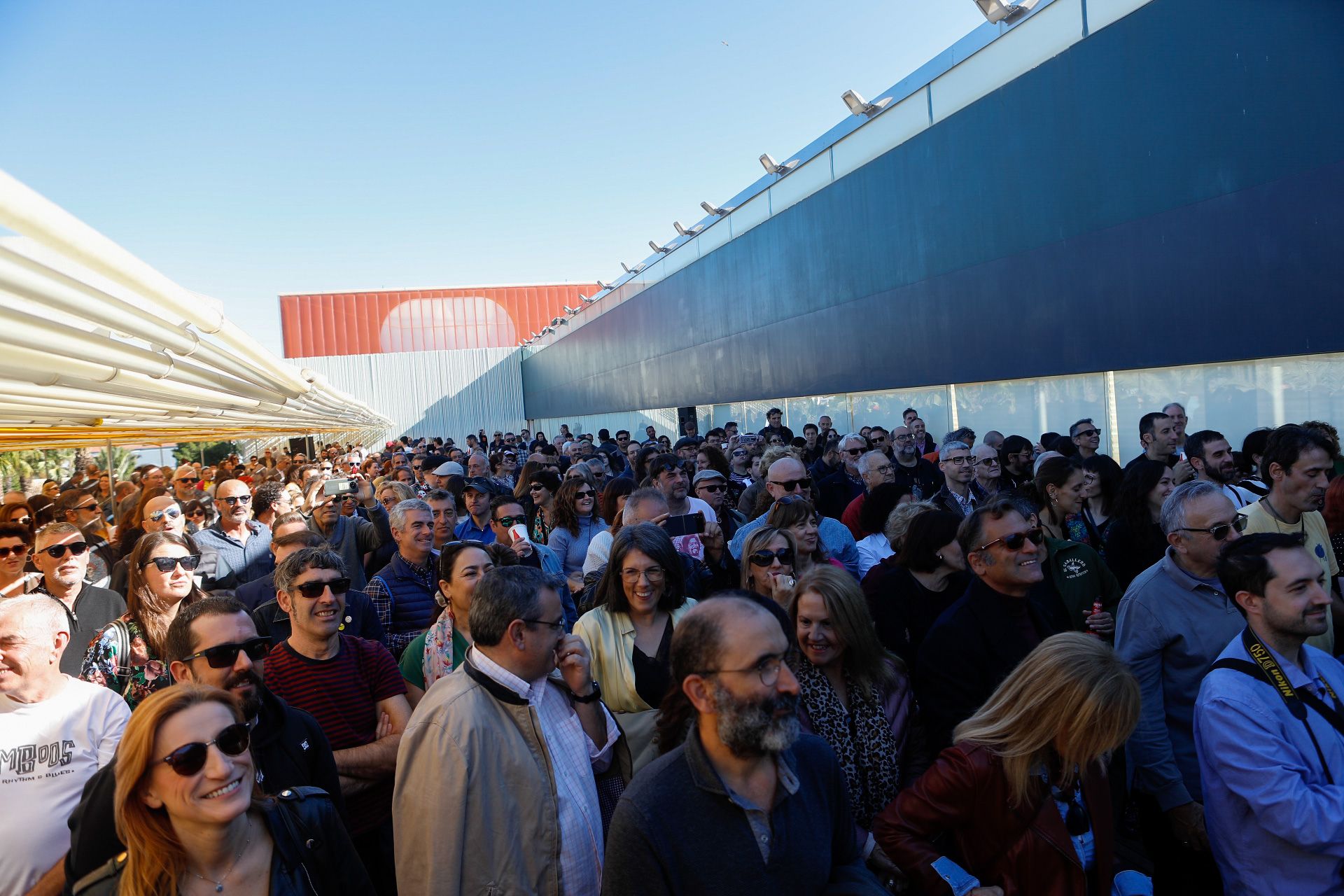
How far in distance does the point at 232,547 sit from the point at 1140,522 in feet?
21.7

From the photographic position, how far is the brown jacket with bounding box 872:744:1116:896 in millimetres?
2629

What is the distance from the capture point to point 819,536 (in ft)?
18.0

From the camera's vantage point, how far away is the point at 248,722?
296cm

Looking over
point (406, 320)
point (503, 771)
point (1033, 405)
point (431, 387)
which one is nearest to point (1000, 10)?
point (1033, 405)

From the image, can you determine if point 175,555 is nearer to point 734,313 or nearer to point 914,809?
point 914,809

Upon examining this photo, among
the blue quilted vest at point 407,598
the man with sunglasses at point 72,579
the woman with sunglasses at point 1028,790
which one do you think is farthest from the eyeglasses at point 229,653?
the man with sunglasses at point 72,579

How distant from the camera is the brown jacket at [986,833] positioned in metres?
2.63

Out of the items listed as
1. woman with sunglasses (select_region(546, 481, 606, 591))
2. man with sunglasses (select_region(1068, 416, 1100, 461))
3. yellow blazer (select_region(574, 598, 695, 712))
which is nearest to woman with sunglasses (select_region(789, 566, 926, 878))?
yellow blazer (select_region(574, 598, 695, 712))

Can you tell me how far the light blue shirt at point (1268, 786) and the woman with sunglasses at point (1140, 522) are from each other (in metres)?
2.36

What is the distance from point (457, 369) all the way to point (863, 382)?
122 feet

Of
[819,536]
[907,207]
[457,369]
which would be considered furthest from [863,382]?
[457,369]

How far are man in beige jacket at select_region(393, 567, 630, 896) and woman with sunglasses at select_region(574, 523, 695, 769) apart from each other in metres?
0.66

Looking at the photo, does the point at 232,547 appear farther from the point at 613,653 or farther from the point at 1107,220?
the point at 1107,220

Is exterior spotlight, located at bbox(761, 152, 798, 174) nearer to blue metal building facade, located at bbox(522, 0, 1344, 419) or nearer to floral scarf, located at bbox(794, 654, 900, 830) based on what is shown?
blue metal building facade, located at bbox(522, 0, 1344, 419)
